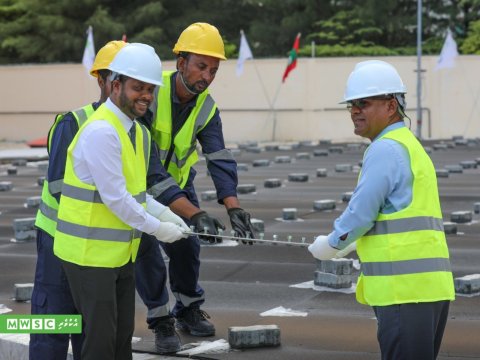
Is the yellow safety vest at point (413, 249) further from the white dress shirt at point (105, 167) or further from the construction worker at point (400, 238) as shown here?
the white dress shirt at point (105, 167)

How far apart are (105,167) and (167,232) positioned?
64 centimetres

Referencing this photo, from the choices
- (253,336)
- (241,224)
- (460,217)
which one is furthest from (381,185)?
(460,217)

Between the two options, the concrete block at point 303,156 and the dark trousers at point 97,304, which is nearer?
the dark trousers at point 97,304

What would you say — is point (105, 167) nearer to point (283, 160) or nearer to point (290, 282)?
point (290, 282)

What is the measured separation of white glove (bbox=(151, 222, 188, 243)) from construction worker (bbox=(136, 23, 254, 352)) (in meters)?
0.79

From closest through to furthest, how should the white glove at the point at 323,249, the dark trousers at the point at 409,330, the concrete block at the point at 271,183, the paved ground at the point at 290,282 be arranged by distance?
the dark trousers at the point at 409,330, the white glove at the point at 323,249, the paved ground at the point at 290,282, the concrete block at the point at 271,183

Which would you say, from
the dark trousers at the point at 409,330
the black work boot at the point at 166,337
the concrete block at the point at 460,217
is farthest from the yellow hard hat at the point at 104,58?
the concrete block at the point at 460,217

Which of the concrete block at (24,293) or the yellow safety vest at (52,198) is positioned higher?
the yellow safety vest at (52,198)

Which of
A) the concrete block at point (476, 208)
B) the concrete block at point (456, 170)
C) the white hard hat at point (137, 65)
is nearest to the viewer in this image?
the white hard hat at point (137, 65)

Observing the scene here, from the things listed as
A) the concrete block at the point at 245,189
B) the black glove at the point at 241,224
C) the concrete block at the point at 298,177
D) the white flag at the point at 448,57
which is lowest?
the concrete block at the point at 245,189

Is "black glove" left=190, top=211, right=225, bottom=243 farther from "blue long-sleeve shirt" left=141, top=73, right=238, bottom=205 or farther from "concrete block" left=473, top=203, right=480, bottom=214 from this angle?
"concrete block" left=473, top=203, right=480, bottom=214

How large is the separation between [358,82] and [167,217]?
1.57 m

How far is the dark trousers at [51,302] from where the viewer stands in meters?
6.09

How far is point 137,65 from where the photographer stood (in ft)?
19.5
